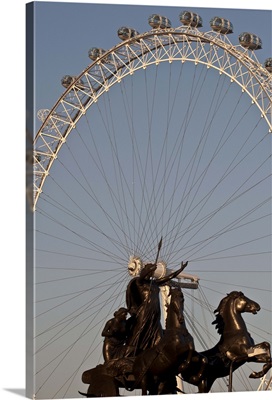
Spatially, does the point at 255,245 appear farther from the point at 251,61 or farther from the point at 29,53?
the point at 29,53

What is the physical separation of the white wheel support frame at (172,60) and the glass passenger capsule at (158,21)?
3.7 inches

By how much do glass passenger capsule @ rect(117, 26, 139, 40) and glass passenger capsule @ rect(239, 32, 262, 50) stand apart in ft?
4.29

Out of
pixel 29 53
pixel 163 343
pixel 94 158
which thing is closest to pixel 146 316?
pixel 163 343

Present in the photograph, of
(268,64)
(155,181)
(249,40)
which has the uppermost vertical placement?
(249,40)

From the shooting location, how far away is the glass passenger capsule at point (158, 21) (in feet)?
61.1

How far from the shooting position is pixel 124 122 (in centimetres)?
1845

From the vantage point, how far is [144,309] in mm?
18141

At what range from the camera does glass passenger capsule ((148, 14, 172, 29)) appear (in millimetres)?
18625

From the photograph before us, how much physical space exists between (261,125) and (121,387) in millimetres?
3564

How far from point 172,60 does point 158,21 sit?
581 mm

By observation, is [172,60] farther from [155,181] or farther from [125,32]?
[155,181]

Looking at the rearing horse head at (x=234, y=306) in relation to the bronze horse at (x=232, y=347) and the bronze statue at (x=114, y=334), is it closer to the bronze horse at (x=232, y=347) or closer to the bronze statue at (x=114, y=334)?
the bronze horse at (x=232, y=347)

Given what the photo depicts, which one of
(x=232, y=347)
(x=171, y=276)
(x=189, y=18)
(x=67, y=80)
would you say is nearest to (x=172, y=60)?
(x=189, y=18)

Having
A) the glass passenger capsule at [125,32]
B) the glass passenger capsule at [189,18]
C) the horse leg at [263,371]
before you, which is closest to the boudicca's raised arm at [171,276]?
the horse leg at [263,371]
